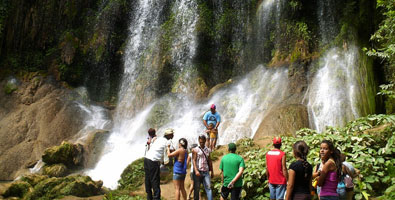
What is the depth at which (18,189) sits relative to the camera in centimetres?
914

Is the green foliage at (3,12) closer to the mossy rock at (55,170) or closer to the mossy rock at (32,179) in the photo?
the mossy rock at (55,170)

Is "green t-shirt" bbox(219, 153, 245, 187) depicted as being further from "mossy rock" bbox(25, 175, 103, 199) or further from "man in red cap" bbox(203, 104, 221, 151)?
"mossy rock" bbox(25, 175, 103, 199)

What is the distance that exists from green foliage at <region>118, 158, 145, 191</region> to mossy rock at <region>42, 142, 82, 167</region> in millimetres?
3709

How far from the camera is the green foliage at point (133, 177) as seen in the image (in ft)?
31.7

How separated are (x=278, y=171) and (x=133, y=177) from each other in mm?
6136

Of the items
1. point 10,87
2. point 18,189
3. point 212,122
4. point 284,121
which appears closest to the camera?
point 18,189

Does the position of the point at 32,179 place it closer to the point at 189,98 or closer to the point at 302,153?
the point at 189,98

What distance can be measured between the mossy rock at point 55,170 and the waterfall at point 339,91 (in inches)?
360

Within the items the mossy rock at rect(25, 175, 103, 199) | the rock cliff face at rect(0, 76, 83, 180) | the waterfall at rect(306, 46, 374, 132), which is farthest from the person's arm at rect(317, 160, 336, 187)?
the rock cliff face at rect(0, 76, 83, 180)

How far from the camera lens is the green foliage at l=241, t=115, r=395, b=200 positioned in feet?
19.4

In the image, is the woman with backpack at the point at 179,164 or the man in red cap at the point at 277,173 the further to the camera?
the woman with backpack at the point at 179,164

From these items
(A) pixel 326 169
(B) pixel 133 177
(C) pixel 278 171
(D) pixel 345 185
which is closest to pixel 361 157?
(C) pixel 278 171

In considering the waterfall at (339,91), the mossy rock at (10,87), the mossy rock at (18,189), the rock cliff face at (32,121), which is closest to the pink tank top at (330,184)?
the waterfall at (339,91)

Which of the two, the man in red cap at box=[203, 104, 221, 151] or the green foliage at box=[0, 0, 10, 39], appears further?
the green foliage at box=[0, 0, 10, 39]
